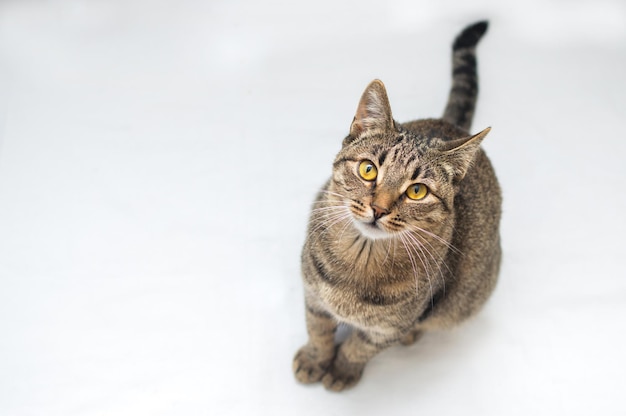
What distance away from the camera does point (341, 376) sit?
2.02 meters

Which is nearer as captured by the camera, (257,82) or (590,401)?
(590,401)

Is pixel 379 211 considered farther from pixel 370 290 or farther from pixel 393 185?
pixel 370 290

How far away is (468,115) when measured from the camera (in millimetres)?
2359

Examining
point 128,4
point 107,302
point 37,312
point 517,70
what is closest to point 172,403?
point 107,302

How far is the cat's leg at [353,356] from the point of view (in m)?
1.87

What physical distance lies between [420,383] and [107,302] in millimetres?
1116

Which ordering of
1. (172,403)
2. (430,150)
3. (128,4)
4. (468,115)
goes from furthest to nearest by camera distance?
(128,4) < (468,115) < (172,403) < (430,150)

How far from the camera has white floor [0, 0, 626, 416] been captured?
2.04 meters

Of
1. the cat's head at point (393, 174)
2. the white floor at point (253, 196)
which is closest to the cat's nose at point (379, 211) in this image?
the cat's head at point (393, 174)

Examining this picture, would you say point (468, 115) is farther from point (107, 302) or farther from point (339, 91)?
point (107, 302)

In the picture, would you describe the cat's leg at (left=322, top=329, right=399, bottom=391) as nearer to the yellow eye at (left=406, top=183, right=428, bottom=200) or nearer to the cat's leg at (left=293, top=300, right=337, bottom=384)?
the cat's leg at (left=293, top=300, right=337, bottom=384)

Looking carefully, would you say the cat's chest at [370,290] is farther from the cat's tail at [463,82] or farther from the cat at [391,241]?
the cat's tail at [463,82]

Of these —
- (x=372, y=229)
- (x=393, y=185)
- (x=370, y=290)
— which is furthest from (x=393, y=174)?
(x=370, y=290)

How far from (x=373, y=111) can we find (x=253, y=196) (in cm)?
91
